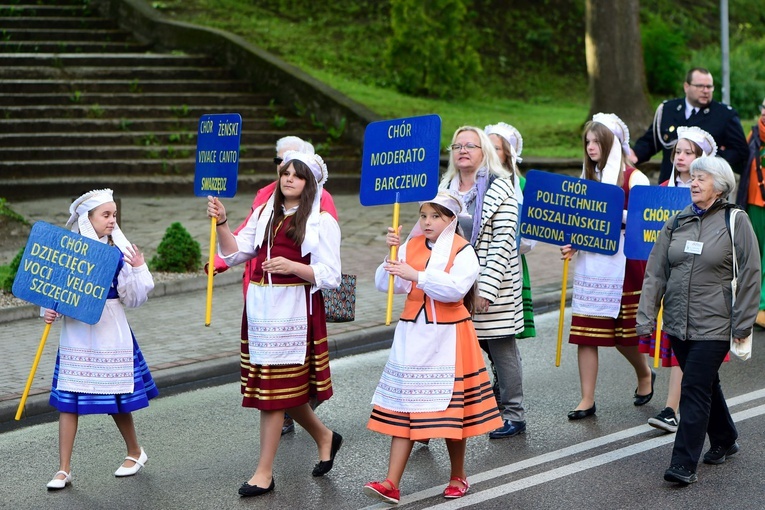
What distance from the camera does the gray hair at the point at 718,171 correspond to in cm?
668

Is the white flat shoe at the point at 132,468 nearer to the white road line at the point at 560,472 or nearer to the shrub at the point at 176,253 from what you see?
the white road line at the point at 560,472

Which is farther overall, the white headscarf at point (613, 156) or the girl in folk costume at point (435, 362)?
the white headscarf at point (613, 156)

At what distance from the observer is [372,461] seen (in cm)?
717

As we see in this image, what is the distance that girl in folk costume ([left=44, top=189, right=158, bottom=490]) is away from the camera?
263 inches

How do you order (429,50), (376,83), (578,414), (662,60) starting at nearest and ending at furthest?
(578,414) < (429,50) < (376,83) < (662,60)

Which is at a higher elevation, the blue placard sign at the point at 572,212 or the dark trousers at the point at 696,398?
the blue placard sign at the point at 572,212

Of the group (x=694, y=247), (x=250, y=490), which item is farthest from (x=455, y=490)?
(x=694, y=247)

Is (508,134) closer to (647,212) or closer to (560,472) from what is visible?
(647,212)

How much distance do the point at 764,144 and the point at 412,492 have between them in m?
5.57

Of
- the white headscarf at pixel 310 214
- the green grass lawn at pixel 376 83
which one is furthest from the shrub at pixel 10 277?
the green grass lawn at pixel 376 83

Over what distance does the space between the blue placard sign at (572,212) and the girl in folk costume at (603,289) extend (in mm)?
102

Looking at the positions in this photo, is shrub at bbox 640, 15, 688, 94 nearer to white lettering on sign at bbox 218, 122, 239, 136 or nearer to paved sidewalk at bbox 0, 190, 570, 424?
paved sidewalk at bbox 0, 190, 570, 424

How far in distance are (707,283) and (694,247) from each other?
21 centimetres

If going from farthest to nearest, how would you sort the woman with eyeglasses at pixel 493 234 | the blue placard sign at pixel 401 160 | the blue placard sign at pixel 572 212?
the blue placard sign at pixel 572 212, the woman with eyeglasses at pixel 493 234, the blue placard sign at pixel 401 160
